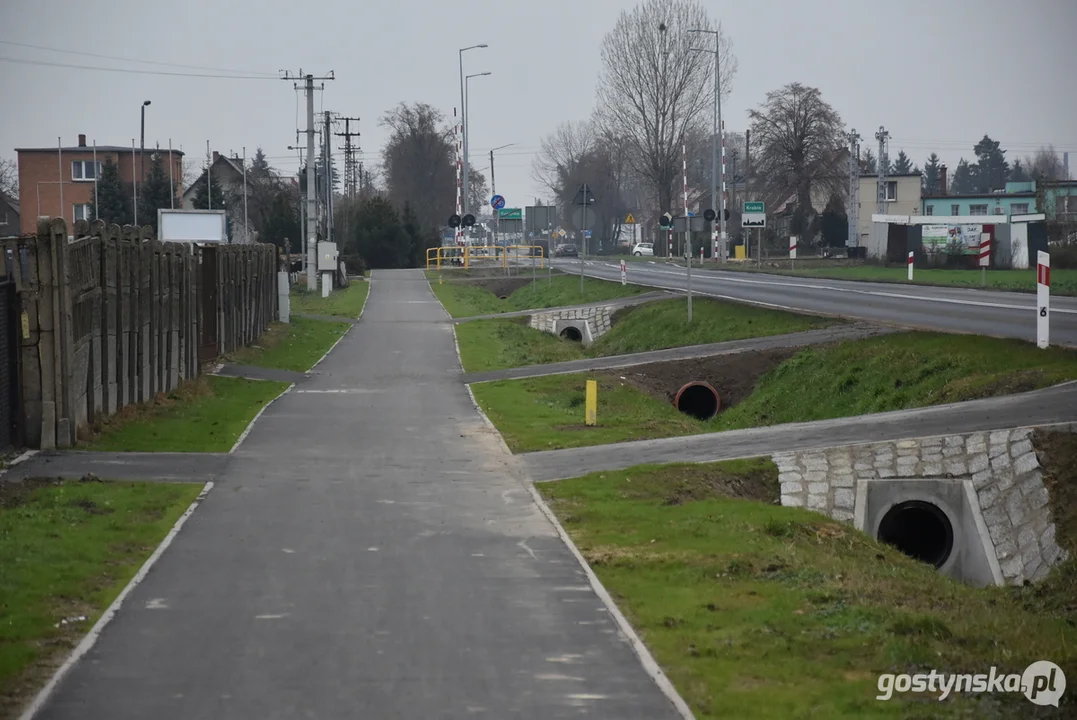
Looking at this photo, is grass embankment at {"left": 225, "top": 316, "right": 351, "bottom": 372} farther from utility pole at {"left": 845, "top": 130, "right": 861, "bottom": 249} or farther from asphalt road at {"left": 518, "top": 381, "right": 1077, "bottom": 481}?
utility pole at {"left": 845, "top": 130, "right": 861, "bottom": 249}

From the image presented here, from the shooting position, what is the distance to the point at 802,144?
89438mm

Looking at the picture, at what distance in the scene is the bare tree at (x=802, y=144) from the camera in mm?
89125

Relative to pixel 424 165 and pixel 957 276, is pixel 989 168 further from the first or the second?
pixel 957 276

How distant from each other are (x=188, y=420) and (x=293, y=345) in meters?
15.0

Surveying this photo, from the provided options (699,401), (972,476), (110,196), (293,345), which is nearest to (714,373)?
(699,401)

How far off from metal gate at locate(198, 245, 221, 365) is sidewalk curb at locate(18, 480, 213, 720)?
15.7 metres

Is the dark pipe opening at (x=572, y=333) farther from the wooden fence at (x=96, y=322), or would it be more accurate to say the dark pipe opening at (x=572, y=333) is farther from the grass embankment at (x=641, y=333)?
the wooden fence at (x=96, y=322)

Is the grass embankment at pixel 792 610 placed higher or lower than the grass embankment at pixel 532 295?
lower

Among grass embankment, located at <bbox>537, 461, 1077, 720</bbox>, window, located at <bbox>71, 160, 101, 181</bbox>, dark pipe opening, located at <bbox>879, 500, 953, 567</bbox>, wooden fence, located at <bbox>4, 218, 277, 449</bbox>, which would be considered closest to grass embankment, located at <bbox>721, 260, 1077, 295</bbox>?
dark pipe opening, located at <bbox>879, 500, 953, 567</bbox>

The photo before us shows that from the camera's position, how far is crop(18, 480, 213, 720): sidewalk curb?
6684 millimetres

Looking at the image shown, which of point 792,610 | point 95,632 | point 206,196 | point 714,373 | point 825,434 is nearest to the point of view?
point 95,632

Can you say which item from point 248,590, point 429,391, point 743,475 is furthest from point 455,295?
point 248,590

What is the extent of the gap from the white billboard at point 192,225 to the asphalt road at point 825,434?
108ft

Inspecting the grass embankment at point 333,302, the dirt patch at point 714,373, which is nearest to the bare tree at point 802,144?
the grass embankment at point 333,302
